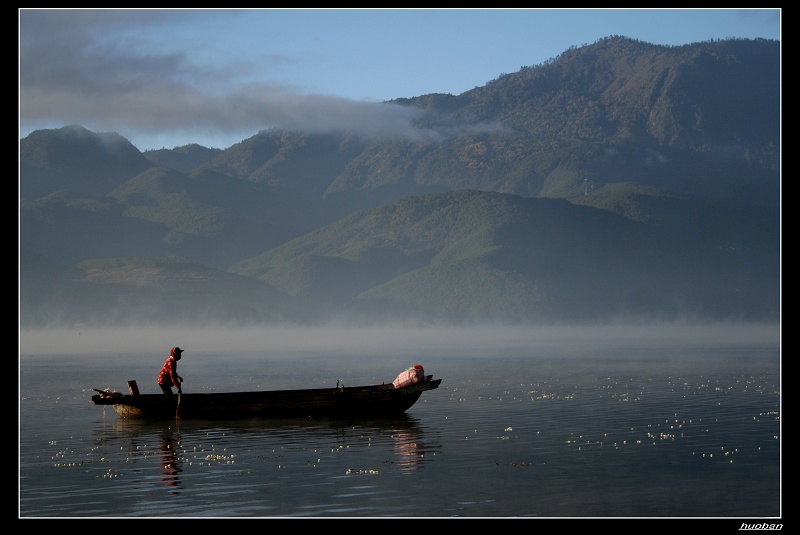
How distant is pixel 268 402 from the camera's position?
149 ft

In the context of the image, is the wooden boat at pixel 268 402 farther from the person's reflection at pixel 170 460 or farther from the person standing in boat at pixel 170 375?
the person's reflection at pixel 170 460

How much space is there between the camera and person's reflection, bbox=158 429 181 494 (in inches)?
1232

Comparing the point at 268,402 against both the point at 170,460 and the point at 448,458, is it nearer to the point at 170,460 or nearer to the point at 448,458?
the point at 170,460

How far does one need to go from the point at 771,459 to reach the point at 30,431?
27.2 metres

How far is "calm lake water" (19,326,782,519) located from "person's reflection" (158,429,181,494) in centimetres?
10

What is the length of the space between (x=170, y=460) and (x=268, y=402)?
407 inches

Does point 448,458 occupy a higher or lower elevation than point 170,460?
lower

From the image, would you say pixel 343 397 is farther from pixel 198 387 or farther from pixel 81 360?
pixel 81 360

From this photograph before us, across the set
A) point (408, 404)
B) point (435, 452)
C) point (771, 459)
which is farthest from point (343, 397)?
point (771, 459)

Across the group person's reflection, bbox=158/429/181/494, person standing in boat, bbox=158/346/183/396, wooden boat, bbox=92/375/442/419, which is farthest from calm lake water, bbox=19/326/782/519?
person standing in boat, bbox=158/346/183/396

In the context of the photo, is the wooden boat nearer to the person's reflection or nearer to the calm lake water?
the calm lake water

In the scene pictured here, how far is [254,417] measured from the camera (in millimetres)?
45625

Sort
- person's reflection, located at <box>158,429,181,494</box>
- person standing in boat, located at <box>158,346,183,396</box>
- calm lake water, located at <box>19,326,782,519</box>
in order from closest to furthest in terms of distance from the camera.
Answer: calm lake water, located at <box>19,326,782,519</box> → person's reflection, located at <box>158,429,181,494</box> → person standing in boat, located at <box>158,346,183,396</box>

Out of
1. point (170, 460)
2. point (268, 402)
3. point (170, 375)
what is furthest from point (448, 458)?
point (170, 375)
